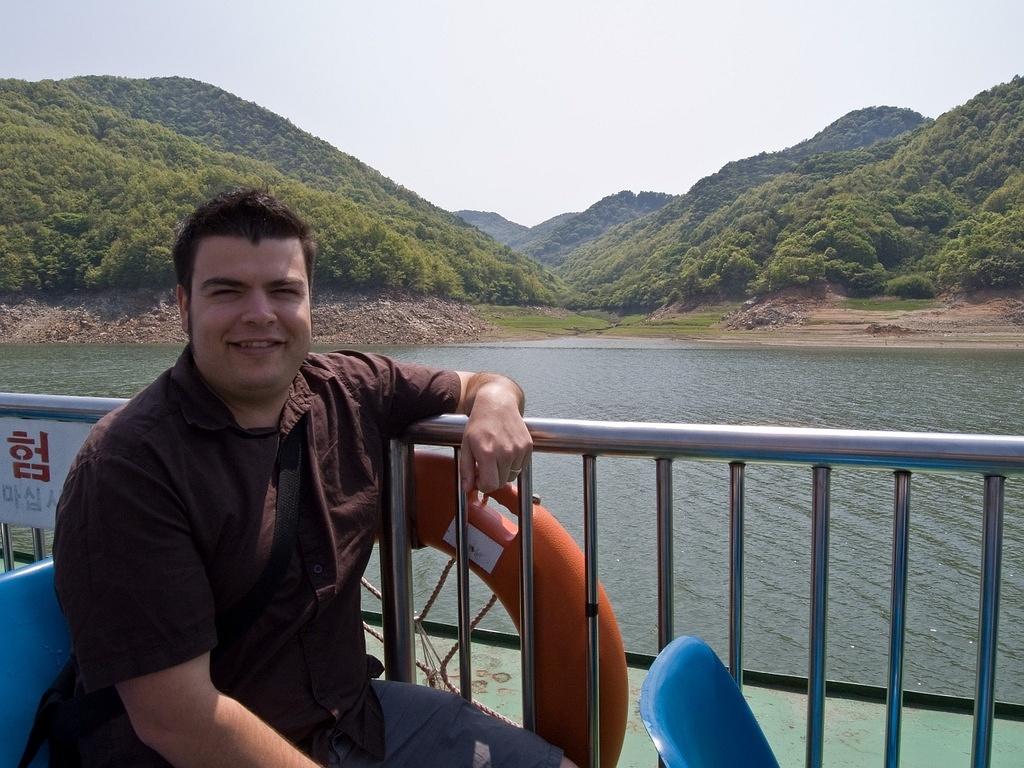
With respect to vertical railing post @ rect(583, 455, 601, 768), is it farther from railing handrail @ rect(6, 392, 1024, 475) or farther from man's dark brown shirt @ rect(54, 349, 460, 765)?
man's dark brown shirt @ rect(54, 349, 460, 765)

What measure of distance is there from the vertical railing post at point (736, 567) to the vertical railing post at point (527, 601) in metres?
0.42

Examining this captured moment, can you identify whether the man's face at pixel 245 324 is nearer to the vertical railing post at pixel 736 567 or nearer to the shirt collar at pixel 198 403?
the shirt collar at pixel 198 403

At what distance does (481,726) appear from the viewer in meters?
1.61

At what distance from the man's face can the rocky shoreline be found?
2092 inches

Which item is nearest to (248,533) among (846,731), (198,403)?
(198,403)

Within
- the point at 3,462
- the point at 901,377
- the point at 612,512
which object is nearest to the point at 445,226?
the point at 901,377

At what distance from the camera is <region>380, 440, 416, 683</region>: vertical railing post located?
6.08 feet

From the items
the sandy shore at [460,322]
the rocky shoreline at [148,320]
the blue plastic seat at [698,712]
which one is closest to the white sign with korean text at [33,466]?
the blue plastic seat at [698,712]

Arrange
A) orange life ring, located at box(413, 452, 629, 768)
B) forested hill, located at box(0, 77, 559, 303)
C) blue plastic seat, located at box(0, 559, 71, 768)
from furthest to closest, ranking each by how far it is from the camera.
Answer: forested hill, located at box(0, 77, 559, 303) < orange life ring, located at box(413, 452, 629, 768) < blue plastic seat, located at box(0, 559, 71, 768)

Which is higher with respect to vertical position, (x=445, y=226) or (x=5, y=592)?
(x=445, y=226)

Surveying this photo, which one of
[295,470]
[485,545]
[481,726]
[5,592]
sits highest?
[295,470]

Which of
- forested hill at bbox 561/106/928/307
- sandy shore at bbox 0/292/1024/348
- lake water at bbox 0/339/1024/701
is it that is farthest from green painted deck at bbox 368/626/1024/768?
forested hill at bbox 561/106/928/307

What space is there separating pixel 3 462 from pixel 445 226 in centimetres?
10956

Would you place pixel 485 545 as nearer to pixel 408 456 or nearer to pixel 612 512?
pixel 408 456
